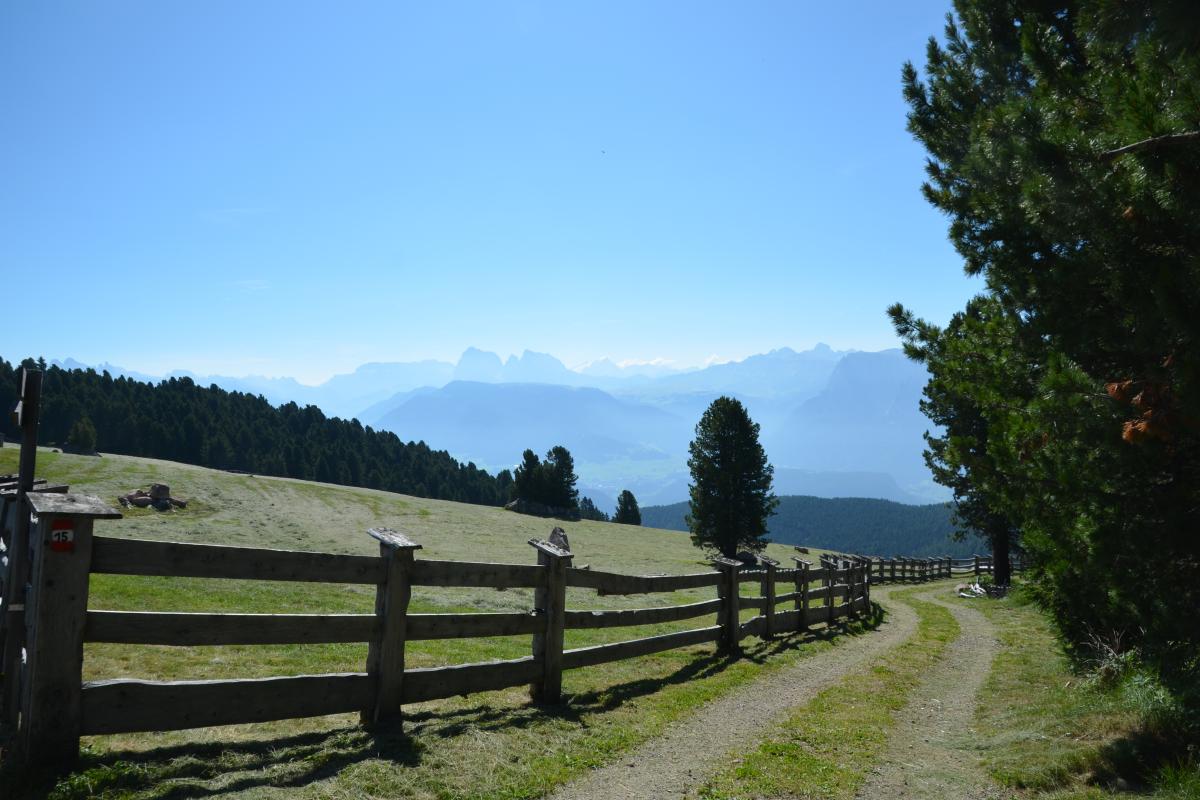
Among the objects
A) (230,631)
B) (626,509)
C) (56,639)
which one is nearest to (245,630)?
(230,631)

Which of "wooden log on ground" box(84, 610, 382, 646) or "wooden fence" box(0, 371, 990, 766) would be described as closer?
"wooden fence" box(0, 371, 990, 766)

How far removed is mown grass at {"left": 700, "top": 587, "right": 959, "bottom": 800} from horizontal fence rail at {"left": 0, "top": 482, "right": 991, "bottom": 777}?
9.06 ft

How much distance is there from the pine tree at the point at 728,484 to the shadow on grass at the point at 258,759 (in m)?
39.5

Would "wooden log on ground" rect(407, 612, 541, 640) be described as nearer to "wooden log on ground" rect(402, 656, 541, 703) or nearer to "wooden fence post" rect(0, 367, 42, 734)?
"wooden log on ground" rect(402, 656, 541, 703)

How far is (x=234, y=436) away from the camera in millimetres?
107938

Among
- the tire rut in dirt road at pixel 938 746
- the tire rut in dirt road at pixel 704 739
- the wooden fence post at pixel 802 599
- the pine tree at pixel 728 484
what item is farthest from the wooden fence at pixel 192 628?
the pine tree at pixel 728 484

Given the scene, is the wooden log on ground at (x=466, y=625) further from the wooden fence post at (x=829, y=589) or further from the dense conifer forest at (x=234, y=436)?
the dense conifer forest at (x=234, y=436)

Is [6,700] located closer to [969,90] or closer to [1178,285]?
[1178,285]

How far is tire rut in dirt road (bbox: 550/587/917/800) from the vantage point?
253 inches

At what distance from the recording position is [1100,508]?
673cm

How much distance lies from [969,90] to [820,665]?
969 cm

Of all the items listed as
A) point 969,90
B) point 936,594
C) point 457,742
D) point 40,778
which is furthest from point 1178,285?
point 936,594

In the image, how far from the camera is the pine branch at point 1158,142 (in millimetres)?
4461

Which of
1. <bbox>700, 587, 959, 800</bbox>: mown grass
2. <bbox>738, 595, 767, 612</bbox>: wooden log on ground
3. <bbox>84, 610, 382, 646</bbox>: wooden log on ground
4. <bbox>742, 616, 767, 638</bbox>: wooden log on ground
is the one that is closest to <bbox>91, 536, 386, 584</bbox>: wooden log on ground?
<bbox>84, 610, 382, 646</bbox>: wooden log on ground
